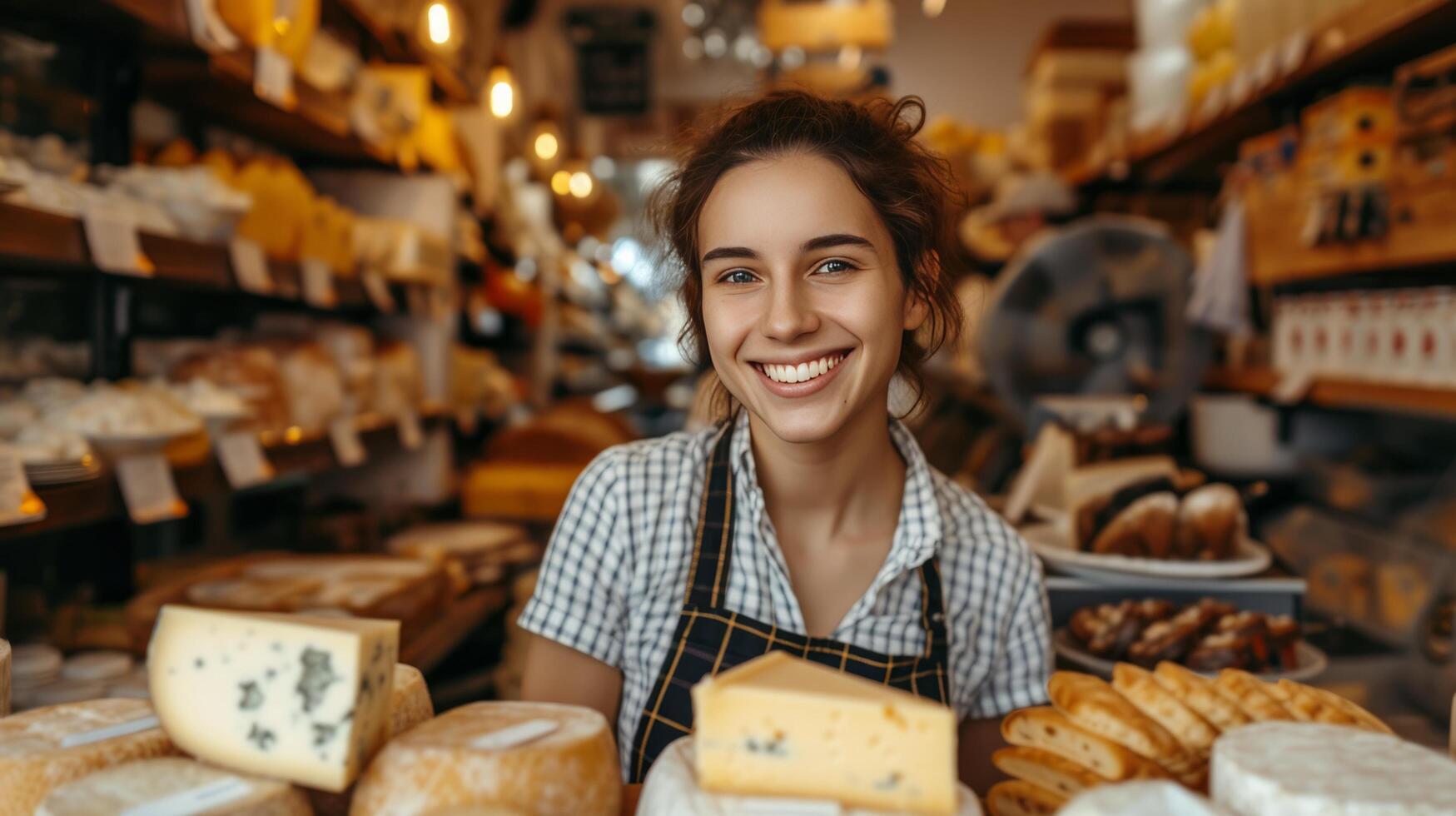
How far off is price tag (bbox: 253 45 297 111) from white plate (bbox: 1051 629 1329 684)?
196cm

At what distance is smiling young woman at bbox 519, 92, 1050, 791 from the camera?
1317mm

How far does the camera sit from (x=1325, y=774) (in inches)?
28.3

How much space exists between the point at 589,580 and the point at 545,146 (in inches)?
193

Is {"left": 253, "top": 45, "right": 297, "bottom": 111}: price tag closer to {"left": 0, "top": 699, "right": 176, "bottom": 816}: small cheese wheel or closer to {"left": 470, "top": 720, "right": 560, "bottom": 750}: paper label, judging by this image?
{"left": 0, "top": 699, "right": 176, "bottom": 816}: small cheese wheel

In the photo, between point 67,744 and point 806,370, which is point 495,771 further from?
point 806,370

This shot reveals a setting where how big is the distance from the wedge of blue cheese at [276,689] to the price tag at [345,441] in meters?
2.03

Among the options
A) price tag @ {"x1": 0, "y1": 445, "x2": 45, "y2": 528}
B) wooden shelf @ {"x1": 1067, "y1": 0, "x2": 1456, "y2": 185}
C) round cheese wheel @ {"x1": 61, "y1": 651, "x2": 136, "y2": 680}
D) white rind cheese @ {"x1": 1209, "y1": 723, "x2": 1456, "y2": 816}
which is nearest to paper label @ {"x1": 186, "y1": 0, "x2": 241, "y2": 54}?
price tag @ {"x1": 0, "y1": 445, "x2": 45, "y2": 528}

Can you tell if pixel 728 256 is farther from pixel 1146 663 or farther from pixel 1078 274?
pixel 1078 274

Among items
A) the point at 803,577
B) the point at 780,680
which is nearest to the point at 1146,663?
the point at 803,577

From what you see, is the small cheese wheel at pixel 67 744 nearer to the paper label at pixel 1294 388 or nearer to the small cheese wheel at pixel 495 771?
the small cheese wheel at pixel 495 771

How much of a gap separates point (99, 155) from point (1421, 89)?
116 inches

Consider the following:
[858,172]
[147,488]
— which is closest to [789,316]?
[858,172]

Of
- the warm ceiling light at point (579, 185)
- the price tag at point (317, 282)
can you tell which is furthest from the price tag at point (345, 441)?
the warm ceiling light at point (579, 185)

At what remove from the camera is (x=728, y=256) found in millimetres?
1335
